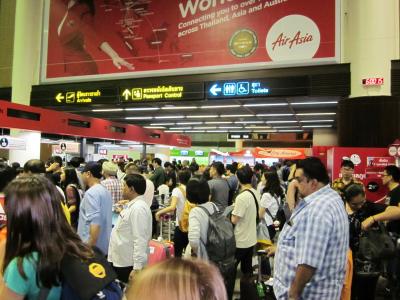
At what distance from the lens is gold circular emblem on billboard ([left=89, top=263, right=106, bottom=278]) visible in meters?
1.52

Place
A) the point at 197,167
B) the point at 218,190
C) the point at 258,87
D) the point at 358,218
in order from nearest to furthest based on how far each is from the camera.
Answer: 1. the point at 358,218
2. the point at 218,190
3. the point at 258,87
4. the point at 197,167

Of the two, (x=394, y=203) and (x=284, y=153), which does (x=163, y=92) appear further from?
(x=284, y=153)

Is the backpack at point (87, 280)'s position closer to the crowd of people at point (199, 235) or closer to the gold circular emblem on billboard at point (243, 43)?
the crowd of people at point (199, 235)

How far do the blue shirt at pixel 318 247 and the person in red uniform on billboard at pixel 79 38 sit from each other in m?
8.64

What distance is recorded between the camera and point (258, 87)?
27.9ft

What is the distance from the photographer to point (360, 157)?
270 inches

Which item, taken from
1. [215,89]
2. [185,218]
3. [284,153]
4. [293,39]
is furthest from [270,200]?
[284,153]

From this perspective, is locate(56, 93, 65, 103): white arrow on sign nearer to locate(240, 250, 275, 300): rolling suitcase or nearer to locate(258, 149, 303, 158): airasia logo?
locate(240, 250, 275, 300): rolling suitcase

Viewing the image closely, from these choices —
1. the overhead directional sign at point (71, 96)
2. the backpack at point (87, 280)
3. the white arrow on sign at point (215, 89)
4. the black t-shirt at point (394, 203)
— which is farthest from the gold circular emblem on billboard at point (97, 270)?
the overhead directional sign at point (71, 96)

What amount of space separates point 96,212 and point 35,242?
2359mm

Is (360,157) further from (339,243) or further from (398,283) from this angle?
(339,243)

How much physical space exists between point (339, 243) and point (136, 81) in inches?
319

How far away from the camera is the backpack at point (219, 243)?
12.0ft

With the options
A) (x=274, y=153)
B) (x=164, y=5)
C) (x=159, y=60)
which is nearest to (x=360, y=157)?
(x=159, y=60)
